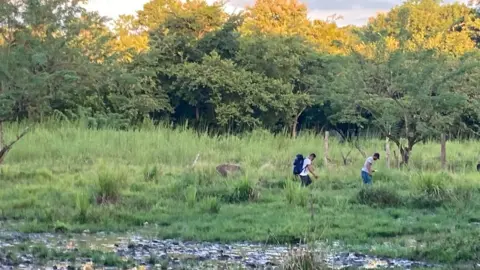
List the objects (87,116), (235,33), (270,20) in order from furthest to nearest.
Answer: (270,20) < (235,33) < (87,116)

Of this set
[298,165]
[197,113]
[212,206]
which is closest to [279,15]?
[197,113]

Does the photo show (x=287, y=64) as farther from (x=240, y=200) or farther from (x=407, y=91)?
(x=240, y=200)

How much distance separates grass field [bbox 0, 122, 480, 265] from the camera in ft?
39.3

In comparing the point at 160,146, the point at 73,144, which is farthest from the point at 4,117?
the point at 160,146

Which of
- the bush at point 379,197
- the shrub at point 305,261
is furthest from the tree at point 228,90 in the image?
the shrub at point 305,261

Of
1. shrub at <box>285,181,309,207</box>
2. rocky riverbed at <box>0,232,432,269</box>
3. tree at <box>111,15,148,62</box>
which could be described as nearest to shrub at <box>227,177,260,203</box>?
shrub at <box>285,181,309,207</box>

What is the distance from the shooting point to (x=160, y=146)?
85.6 ft

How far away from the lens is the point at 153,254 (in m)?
10.2

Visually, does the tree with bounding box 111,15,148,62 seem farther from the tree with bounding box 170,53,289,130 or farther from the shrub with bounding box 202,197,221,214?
the shrub with bounding box 202,197,221,214

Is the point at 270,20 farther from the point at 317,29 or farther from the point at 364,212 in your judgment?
the point at 364,212

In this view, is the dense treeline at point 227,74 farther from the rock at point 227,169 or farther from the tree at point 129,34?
the rock at point 227,169

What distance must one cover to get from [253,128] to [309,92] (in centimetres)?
486

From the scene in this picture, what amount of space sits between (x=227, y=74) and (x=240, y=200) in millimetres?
17610

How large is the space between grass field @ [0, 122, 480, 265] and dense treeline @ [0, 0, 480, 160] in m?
2.48
